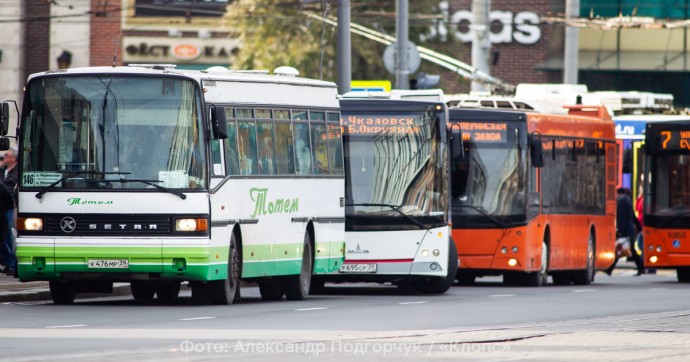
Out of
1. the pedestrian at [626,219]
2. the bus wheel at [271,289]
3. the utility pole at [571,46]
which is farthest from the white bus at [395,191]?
the utility pole at [571,46]

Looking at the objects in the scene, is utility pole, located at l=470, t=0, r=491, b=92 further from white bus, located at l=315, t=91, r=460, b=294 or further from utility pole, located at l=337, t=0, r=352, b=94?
white bus, located at l=315, t=91, r=460, b=294

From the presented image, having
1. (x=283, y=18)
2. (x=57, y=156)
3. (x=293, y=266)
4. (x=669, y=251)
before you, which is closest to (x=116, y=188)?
(x=57, y=156)

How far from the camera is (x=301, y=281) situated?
2239 centimetres

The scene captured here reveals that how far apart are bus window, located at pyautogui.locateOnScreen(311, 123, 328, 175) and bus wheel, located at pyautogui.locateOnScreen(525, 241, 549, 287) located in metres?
6.78

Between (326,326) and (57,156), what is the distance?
430 centimetres

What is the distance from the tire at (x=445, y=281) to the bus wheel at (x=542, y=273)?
12.8 ft

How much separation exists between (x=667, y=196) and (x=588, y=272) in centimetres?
186

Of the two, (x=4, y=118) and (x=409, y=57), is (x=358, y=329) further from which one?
(x=409, y=57)

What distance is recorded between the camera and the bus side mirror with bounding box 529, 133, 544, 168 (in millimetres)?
28031

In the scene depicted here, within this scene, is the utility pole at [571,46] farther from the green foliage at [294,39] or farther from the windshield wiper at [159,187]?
the windshield wiper at [159,187]

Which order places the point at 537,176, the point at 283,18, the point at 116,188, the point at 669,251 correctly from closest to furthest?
the point at 116,188 < the point at 537,176 < the point at 669,251 < the point at 283,18

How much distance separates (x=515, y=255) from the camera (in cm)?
2759

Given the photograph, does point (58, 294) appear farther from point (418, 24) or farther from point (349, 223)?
point (418, 24)

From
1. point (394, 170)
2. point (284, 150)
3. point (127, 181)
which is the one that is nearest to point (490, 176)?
point (394, 170)
